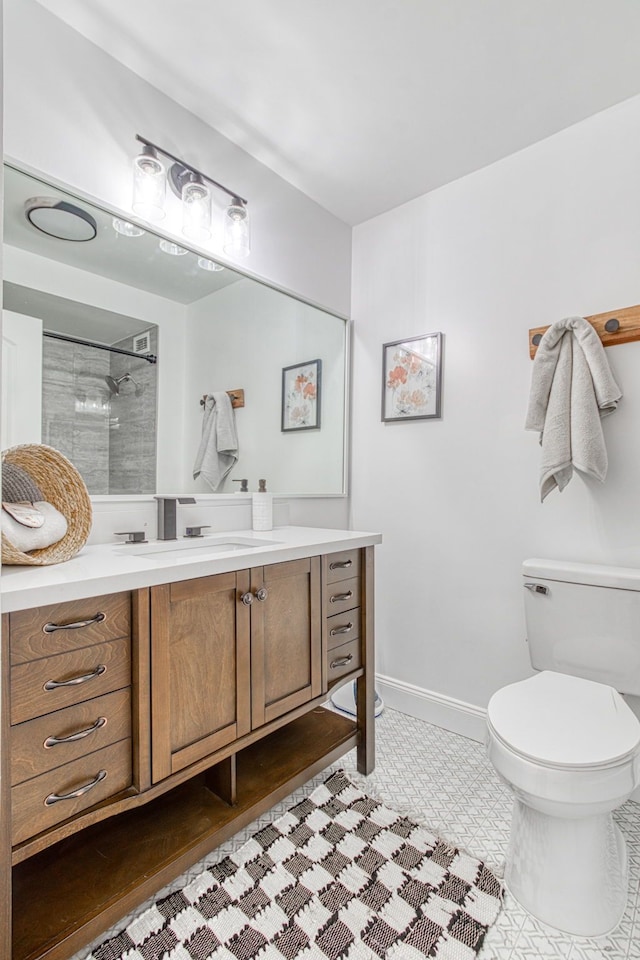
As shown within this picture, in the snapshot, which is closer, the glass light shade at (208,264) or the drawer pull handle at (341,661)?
the drawer pull handle at (341,661)

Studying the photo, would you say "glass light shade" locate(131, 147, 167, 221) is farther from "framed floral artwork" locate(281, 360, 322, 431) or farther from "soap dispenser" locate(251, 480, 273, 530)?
"soap dispenser" locate(251, 480, 273, 530)

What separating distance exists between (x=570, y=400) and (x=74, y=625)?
1.62 meters

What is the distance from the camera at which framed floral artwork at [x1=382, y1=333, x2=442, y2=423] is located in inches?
85.5

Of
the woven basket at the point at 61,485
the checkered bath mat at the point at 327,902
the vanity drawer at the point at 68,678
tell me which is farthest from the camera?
the woven basket at the point at 61,485

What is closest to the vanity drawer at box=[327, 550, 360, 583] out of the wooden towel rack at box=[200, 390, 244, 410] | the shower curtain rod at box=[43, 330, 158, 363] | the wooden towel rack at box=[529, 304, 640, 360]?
the wooden towel rack at box=[200, 390, 244, 410]

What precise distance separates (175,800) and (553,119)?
259 cm

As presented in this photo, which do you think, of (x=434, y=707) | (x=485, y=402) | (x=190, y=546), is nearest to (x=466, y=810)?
(x=434, y=707)

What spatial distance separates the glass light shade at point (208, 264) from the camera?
1819 mm

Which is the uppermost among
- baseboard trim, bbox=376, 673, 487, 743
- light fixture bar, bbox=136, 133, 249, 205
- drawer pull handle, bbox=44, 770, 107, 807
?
light fixture bar, bbox=136, 133, 249, 205

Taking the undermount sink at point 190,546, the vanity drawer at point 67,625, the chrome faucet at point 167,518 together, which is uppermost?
the chrome faucet at point 167,518

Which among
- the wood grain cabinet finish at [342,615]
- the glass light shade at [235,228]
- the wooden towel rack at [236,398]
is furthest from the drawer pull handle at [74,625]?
the glass light shade at [235,228]

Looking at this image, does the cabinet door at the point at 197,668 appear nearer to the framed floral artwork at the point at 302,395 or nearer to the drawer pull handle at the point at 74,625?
the drawer pull handle at the point at 74,625

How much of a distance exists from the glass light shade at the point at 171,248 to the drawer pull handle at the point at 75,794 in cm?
157

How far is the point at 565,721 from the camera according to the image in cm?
127
